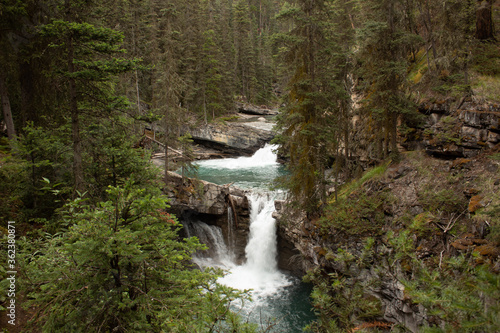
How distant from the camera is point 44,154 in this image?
832 centimetres

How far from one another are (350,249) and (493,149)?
5928 mm

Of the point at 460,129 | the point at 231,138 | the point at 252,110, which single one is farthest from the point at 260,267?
the point at 252,110

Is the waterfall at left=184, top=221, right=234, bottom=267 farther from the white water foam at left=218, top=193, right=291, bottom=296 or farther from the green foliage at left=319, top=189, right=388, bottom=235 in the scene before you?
the green foliage at left=319, top=189, right=388, bottom=235

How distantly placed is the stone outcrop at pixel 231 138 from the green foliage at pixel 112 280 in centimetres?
3130

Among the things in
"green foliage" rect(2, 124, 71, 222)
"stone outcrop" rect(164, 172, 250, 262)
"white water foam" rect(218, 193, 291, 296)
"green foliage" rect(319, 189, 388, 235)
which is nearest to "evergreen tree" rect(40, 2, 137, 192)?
"green foliage" rect(2, 124, 71, 222)

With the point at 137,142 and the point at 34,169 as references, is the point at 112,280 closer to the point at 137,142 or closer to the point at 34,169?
the point at 34,169

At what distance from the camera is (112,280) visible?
13.8ft

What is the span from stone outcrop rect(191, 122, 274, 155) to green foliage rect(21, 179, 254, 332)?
31302 mm

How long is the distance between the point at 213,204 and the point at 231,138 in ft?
61.1

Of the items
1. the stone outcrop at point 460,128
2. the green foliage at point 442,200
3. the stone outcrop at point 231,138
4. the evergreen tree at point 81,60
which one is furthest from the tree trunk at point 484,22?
the stone outcrop at point 231,138

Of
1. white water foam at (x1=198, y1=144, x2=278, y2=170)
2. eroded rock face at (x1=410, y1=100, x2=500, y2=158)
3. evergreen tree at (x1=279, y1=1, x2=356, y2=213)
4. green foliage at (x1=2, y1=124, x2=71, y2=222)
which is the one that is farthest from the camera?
white water foam at (x1=198, y1=144, x2=278, y2=170)

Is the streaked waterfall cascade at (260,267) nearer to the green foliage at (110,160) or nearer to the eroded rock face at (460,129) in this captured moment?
the green foliage at (110,160)

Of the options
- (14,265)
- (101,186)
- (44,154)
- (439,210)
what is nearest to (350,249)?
(439,210)

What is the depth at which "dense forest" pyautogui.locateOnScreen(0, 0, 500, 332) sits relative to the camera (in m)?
3.95
